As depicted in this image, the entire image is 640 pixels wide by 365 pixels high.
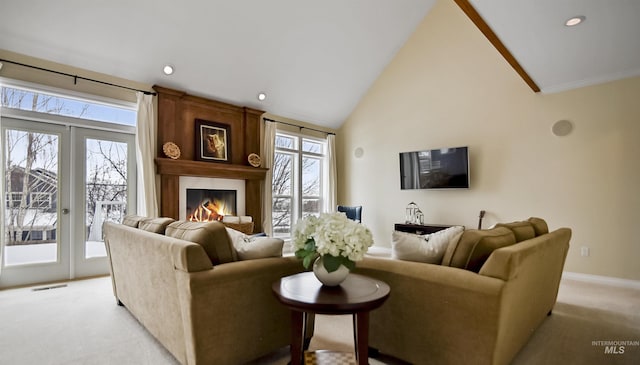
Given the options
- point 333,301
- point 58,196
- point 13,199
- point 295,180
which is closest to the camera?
point 333,301

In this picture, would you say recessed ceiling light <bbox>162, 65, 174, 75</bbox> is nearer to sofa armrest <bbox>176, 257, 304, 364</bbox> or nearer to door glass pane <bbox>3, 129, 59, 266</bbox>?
door glass pane <bbox>3, 129, 59, 266</bbox>

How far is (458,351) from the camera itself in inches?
66.9

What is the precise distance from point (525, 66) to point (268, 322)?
414cm

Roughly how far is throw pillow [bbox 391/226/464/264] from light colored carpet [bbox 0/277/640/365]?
0.69 m

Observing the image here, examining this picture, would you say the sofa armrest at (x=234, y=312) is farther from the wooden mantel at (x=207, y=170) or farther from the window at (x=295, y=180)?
the window at (x=295, y=180)

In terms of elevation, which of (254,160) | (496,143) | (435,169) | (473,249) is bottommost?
(473,249)

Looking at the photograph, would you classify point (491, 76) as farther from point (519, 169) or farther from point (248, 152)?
point (248, 152)

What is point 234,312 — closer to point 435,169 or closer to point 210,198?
point 210,198

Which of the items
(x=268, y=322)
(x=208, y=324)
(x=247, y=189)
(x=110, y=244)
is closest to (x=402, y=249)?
(x=268, y=322)

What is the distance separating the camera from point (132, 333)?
2449mm

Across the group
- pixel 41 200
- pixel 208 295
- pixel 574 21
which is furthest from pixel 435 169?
pixel 41 200

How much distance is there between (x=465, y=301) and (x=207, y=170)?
432 centimetres

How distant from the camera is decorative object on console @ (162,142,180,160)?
4648mm

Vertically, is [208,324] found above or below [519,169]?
below
